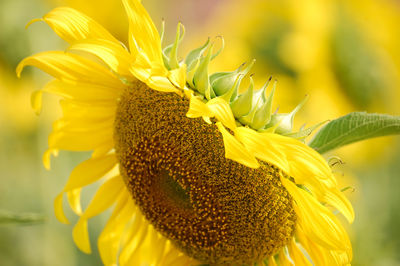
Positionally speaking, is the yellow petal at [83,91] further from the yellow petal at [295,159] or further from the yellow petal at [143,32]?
the yellow petal at [295,159]

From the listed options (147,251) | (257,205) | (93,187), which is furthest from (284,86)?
(257,205)

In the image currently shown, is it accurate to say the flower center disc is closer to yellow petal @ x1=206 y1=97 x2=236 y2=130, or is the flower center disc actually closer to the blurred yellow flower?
yellow petal @ x1=206 y1=97 x2=236 y2=130

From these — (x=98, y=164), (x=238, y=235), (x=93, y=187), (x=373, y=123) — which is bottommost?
(x=93, y=187)

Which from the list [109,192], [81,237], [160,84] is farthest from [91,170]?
[160,84]

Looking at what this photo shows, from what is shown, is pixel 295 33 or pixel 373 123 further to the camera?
pixel 295 33

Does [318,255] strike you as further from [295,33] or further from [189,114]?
[295,33]

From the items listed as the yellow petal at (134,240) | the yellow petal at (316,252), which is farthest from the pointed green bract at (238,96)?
the yellow petal at (134,240)

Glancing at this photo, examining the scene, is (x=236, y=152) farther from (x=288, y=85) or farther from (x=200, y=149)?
(x=288, y=85)
